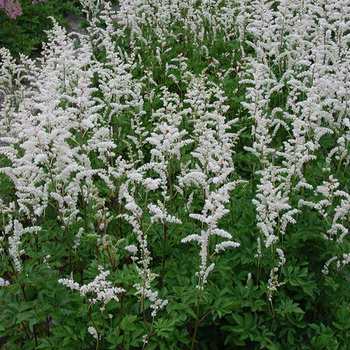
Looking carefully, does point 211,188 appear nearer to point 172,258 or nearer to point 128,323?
point 172,258

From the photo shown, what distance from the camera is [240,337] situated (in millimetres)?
3270

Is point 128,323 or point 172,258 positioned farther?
point 172,258

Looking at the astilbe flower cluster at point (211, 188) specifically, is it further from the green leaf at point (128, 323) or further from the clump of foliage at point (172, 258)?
the green leaf at point (128, 323)

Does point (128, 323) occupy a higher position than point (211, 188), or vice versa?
point (211, 188)

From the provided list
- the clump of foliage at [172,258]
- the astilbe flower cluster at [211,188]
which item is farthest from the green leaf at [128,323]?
the astilbe flower cluster at [211,188]

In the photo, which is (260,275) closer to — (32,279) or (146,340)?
(146,340)

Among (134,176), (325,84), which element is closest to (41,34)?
(325,84)

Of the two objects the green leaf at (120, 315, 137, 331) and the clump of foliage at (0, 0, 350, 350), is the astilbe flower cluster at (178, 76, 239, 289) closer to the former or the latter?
the clump of foliage at (0, 0, 350, 350)

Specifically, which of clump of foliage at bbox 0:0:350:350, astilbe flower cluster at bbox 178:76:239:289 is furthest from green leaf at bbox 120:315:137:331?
astilbe flower cluster at bbox 178:76:239:289

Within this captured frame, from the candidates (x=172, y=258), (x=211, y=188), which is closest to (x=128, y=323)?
(x=172, y=258)

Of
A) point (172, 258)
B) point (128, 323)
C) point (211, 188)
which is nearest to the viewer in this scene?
point (128, 323)

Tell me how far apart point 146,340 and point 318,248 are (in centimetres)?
202

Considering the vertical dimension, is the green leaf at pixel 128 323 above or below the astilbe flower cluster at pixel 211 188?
below

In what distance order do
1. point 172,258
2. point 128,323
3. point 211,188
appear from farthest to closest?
point 211,188 → point 172,258 → point 128,323
